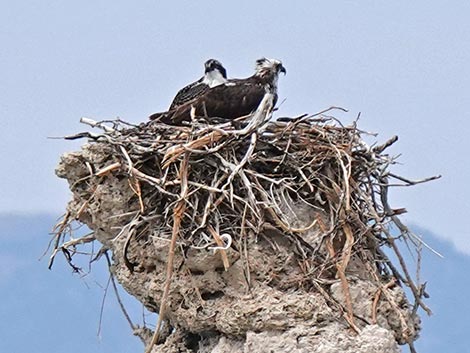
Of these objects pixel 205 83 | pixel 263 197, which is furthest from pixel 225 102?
pixel 263 197

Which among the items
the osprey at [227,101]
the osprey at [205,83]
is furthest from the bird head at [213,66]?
the osprey at [227,101]

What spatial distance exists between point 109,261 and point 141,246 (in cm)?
63

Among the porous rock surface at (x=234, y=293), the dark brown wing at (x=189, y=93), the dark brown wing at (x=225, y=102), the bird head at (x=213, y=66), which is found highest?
the bird head at (x=213, y=66)

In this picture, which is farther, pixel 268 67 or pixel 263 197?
pixel 268 67

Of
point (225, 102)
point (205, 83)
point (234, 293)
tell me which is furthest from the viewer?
point (205, 83)

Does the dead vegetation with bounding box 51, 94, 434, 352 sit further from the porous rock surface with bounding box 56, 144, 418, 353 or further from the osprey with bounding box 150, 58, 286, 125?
the osprey with bounding box 150, 58, 286, 125

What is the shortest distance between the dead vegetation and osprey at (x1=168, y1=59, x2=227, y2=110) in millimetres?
1092

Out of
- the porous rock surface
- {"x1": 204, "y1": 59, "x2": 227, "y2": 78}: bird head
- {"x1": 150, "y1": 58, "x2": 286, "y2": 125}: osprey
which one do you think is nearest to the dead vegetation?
the porous rock surface

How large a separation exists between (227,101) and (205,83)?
531mm

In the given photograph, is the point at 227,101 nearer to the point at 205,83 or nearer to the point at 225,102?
the point at 225,102

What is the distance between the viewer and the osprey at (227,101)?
6871 mm

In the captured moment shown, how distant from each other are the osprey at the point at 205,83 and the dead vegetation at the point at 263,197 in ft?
3.58

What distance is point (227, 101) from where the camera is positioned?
7039mm

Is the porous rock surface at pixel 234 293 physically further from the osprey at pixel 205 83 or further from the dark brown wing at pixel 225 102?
the osprey at pixel 205 83
